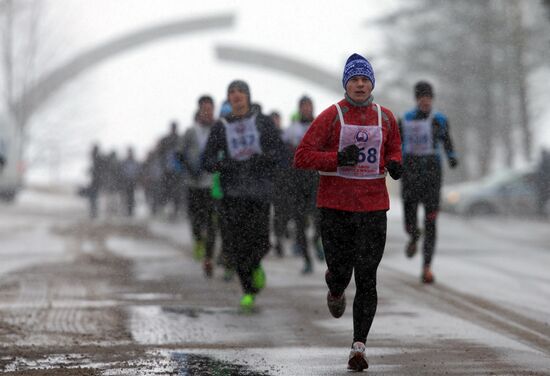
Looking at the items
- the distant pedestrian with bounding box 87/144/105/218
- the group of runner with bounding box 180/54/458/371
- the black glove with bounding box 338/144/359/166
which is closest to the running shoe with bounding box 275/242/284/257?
the group of runner with bounding box 180/54/458/371

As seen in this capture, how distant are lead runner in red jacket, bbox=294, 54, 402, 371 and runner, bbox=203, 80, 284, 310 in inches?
117

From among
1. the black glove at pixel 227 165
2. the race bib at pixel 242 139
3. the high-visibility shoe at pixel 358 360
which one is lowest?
the high-visibility shoe at pixel 358 360

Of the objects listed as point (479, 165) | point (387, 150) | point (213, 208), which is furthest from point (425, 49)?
point (387, 150)

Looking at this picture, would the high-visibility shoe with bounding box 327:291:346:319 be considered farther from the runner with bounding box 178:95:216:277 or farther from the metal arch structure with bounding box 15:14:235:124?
the metal arch structure with bounding box 15:14:235:124

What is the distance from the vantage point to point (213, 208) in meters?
13.8

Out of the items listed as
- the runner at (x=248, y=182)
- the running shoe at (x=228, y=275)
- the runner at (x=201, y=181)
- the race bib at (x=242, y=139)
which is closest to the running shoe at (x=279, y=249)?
the runner at (x=201, y=181)

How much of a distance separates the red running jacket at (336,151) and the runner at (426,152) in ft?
15.7

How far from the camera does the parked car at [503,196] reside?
2912 centimetres

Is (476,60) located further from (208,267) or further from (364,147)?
(364,147)

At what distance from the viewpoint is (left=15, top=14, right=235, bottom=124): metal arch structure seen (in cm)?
6053

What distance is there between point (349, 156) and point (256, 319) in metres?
2.90

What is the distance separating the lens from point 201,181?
13820mm

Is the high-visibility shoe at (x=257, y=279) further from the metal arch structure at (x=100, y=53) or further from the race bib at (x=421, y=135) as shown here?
the metal arch structure at (x=100, y=53)

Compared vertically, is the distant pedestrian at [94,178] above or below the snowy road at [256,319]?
above
